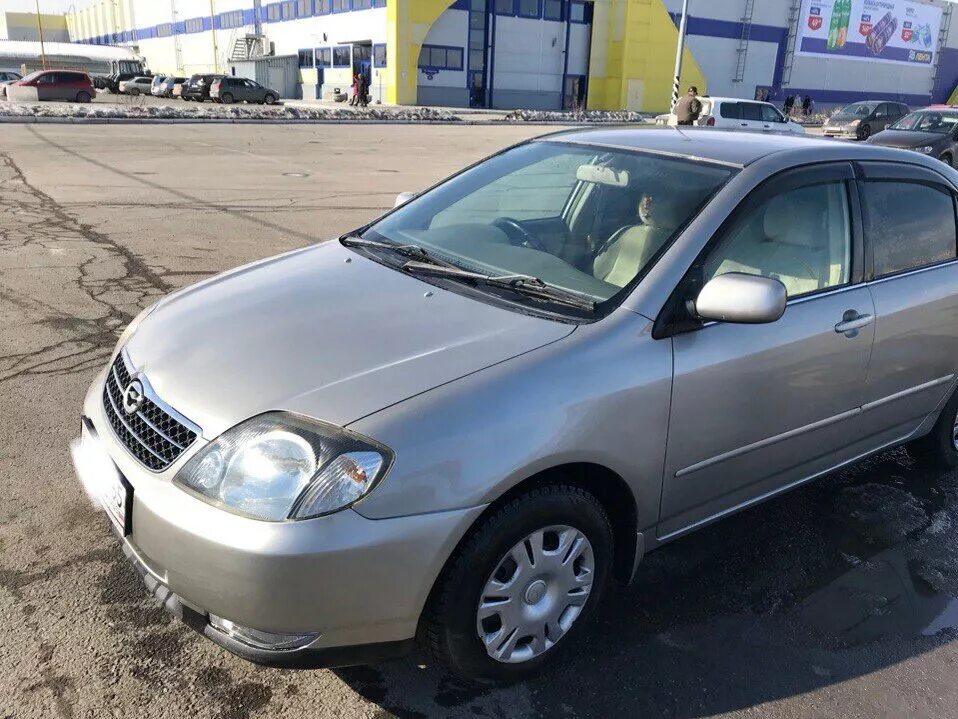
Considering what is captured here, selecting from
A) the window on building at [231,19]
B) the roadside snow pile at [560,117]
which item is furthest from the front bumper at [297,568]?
the window on building at [231,19]

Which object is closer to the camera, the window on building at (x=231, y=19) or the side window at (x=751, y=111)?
the side window at (x=751, y=111)

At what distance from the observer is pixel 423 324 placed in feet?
8.30

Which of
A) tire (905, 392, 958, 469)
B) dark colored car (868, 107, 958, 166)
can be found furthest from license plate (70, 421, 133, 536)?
dark colored car (868, 107, 958, 166)

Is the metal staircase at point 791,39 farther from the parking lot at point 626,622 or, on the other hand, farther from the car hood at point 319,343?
the car hood at point 319,343

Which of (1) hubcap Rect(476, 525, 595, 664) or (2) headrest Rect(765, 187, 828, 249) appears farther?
(2) headrest Rect(765, 187, 828, 249)

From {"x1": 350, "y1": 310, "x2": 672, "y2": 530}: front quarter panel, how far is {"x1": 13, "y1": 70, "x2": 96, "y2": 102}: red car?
1653 inches

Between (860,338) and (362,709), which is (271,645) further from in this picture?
(860,338)

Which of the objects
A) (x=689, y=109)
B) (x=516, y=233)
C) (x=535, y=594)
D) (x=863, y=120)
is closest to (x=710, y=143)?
(x=516, y=233)

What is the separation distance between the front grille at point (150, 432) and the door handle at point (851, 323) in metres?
2.38

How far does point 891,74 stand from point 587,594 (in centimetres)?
7251

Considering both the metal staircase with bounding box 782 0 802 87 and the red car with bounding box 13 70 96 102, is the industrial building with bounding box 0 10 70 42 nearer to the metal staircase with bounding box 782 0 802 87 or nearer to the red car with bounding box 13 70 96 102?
the red car with bounding box 13 70 96 102

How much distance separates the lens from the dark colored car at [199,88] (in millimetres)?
44375

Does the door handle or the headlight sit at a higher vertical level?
the door handle

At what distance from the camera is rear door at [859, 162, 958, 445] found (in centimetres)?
→ 328
